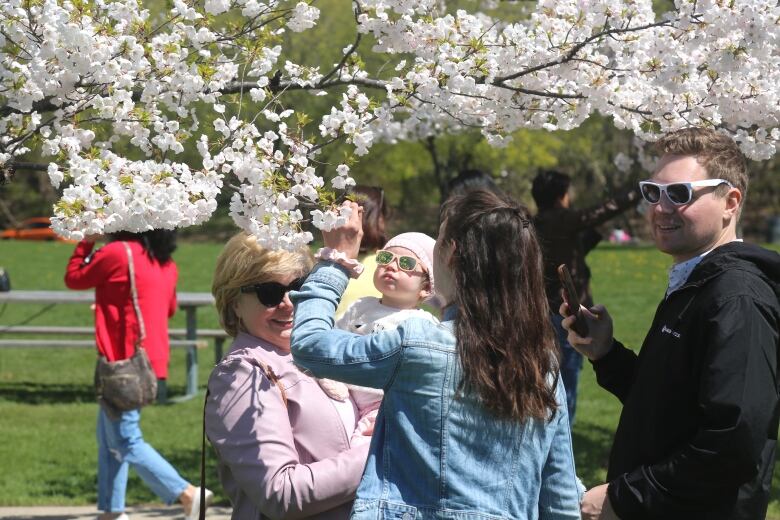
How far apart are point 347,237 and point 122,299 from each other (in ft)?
13.5

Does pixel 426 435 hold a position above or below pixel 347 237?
below

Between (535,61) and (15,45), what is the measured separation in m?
2.03

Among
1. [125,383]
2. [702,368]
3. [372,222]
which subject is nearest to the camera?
[702,368]

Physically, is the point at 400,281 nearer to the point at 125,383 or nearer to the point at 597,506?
the point at 597,506

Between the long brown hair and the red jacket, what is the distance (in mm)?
4398

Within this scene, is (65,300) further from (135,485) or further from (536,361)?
(536,361)

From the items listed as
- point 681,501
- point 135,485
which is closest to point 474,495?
point 681,501

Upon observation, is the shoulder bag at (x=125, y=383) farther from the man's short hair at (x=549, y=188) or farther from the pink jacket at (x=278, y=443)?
the pink jacket at (x=278, y=443)

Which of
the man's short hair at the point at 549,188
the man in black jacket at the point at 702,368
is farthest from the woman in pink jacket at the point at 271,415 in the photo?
the man's short hair at the point at 549,188

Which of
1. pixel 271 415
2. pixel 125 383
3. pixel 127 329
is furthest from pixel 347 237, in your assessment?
pixel 127 329

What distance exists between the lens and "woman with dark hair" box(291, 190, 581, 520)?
2.77m

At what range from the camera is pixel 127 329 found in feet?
22.7

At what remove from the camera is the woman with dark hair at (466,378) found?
2771mm

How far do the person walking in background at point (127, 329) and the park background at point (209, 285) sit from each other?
2.31 feet
